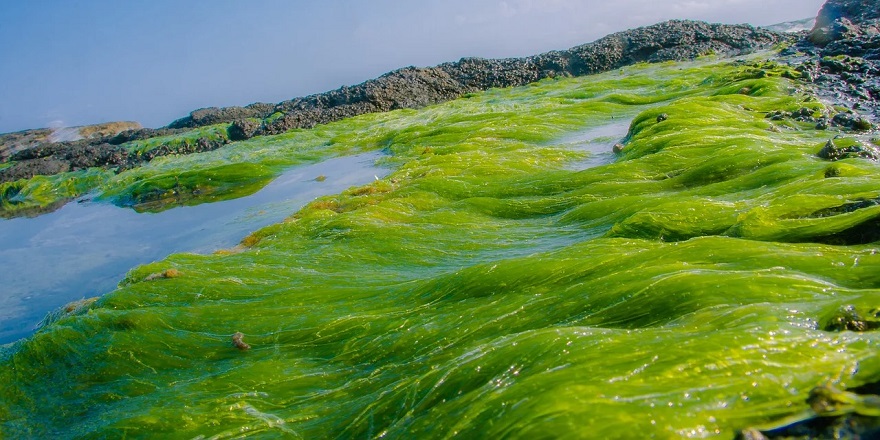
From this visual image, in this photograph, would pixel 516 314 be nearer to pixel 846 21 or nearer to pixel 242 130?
pixel 846 21

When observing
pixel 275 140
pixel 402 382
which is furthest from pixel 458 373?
pixel 275 140

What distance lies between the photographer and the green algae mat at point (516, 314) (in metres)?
1.69

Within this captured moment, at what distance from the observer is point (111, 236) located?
8.45 metres

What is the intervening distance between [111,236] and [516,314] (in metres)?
7.91

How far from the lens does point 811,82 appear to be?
9.20 m

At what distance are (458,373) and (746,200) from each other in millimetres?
3037

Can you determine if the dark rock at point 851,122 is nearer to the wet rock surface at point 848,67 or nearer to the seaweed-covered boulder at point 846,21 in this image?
the wet rock surface at point 848,67

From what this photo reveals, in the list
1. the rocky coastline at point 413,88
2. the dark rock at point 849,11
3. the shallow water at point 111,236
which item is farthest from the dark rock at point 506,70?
the shallow water at point 111,236

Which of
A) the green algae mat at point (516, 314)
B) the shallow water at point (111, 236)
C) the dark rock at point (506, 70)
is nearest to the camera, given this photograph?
the green algae mat at point (516, 314)

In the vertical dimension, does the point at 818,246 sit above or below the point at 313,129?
below

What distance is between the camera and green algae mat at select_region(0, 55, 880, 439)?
1.69 metres

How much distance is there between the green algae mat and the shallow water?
1177 millimetres

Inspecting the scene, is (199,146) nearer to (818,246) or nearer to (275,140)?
(275,140)

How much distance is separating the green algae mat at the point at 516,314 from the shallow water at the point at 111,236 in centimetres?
118
